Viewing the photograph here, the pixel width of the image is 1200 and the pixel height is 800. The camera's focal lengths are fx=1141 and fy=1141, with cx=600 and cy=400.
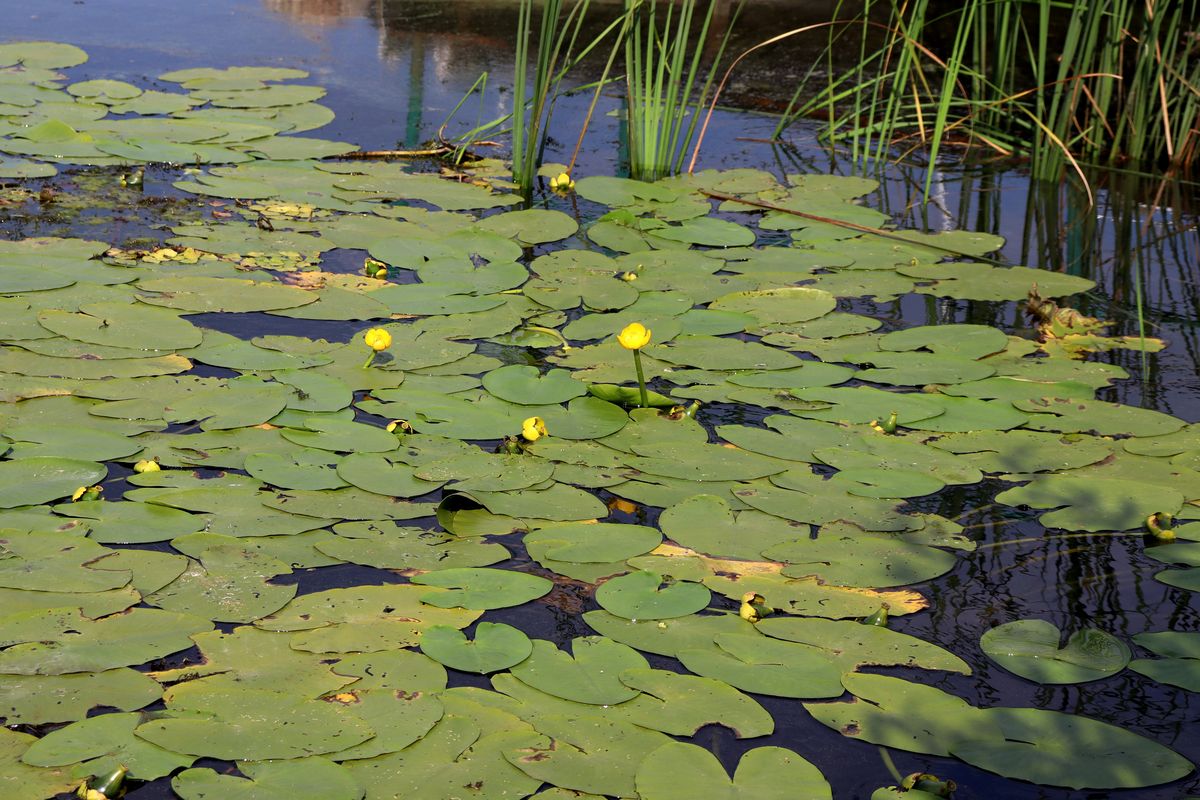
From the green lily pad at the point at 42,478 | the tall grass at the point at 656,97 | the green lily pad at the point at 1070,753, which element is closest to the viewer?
the green lily pad at the point at 1070,753

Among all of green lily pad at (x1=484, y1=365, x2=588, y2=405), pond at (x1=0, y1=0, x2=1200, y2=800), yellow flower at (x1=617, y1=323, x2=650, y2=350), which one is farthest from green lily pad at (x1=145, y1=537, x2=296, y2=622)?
yellow flower at (x1=617, y1=323, x2=650, y2=350)

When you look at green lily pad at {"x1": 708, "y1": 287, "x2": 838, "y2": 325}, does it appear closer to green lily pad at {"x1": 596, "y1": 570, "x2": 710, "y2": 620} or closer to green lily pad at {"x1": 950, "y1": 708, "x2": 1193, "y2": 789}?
green lily pad at {"x1": 596, "y1": 570, "x2": 710, "y2": 620}

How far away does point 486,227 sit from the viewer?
12.1 ft

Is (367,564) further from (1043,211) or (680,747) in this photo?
(1043,211)

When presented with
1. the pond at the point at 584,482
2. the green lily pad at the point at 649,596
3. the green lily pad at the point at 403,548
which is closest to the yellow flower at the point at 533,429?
the pond at the point at 584,482

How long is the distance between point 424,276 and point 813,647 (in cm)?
184

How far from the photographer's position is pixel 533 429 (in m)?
2.37

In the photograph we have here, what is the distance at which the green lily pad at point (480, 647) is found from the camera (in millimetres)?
1723

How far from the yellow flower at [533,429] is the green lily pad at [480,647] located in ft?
2.03

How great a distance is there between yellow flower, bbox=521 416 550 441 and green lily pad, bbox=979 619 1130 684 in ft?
3.18

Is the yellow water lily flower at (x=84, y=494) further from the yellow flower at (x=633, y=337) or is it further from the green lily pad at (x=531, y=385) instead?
the yellow flower at (x=633, y=337)

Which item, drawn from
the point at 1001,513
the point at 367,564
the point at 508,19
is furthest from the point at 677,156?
the point at 367,564

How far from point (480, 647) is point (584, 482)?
57cm

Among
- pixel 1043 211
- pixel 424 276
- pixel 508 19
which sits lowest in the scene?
pixel 424 276
